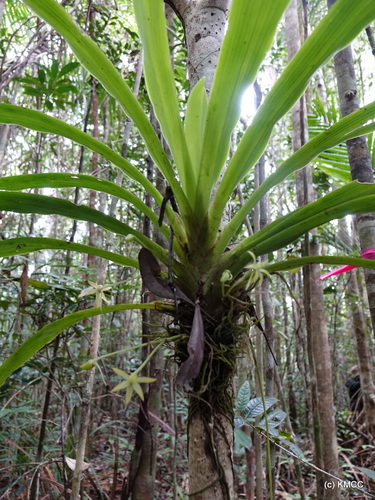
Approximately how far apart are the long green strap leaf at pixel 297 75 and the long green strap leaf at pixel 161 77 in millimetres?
92

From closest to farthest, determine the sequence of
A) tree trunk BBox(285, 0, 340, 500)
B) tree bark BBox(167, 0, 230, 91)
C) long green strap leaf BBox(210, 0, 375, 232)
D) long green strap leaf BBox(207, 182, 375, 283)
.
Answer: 1. long green strap leaf BBox(210, 0, 375, 232)
2. long green strap leaf BBox(207, 182, 375, 283)
3. tree bark BBox(167, 0, 230, 91)
4. tree trunk BBox(285, 0, 340, 500)

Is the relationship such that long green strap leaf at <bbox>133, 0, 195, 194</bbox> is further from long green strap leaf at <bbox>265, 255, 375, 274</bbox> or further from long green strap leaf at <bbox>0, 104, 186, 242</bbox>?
long green strap leaf at <bbox>265, 255, 375, 274</bbox>

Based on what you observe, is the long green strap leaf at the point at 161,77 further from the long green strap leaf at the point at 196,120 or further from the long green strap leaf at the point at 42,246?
the long green strap leaf at the point at 42,246

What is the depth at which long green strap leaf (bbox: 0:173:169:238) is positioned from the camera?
2.73 ft

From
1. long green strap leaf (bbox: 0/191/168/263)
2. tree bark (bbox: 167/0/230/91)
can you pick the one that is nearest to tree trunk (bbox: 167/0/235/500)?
long green strap leaf (bbox: 0/191/168/263)

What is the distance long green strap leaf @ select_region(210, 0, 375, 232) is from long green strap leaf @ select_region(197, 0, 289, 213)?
0.04 m

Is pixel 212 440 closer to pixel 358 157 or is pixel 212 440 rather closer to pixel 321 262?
pixel 321 262

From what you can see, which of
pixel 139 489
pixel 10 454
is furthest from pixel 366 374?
pixel 10 454

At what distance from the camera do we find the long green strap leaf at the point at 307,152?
0.77 m

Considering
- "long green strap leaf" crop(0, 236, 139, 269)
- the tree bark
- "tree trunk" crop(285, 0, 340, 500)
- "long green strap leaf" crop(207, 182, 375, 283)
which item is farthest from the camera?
"tree trunk" crop(285, 0, 340, 500)

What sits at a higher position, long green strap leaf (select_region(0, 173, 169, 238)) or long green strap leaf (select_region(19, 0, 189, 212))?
long green strap leaf (select_region(19, 0, 189, 212))

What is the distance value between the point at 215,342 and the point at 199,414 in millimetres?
143

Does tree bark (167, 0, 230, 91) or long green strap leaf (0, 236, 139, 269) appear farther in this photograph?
tree bark (167, 0, 230, 91)

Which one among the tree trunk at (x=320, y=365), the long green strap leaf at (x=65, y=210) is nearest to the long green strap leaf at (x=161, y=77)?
the long green strap leaf at (x=65, y=210)
